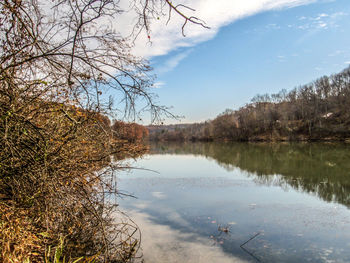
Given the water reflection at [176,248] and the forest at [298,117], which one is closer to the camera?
the water reflection at [176,248]

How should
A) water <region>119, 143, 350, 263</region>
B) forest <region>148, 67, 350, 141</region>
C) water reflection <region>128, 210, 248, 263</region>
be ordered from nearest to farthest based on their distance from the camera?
1. water reflection <region>128, 210, 248, 263</region>
2. water <region>119, 143, 350, 263</region>
3. forest <region>148, 67, 350, 141</region>

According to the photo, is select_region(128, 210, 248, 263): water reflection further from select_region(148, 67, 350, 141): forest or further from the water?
select_region(148, 67, 350, 141): forest

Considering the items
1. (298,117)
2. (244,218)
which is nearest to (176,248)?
(244,218)

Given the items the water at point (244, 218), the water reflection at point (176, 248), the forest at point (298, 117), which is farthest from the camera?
the forest at point (298, 117)

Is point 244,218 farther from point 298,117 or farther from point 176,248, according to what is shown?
point 298,117

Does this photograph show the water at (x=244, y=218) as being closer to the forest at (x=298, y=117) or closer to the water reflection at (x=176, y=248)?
the water reflection at (x=176, y=248)

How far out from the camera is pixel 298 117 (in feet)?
207

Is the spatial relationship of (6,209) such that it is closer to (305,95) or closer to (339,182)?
(339,182)

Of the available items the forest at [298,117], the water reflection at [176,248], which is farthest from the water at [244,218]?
the forest at [298,117]

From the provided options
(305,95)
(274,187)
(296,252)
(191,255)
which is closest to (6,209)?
(191,255)

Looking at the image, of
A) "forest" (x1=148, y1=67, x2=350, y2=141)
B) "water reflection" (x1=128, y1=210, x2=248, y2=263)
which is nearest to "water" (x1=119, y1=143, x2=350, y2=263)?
"water reflection" (x1=128, y1=210, x2=248, y2=263)

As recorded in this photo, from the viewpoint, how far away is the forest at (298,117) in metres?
51.4

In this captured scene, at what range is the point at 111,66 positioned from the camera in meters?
3.45

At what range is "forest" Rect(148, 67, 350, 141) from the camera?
51.4 metres
